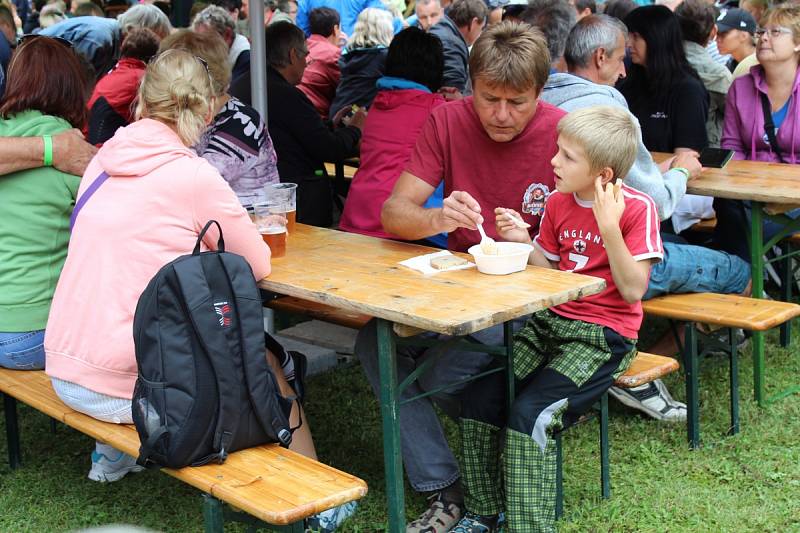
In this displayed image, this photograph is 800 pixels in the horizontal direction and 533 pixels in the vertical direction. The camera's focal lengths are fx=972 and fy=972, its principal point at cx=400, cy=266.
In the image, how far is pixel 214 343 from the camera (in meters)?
2.45

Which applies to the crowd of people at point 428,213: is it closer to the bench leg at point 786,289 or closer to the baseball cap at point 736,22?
the bench leg at point 786,289

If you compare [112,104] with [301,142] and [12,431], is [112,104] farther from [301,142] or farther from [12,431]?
[12,431]

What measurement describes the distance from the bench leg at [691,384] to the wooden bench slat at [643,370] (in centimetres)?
32

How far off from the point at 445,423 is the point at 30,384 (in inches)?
62.6

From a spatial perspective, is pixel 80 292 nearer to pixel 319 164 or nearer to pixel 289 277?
pixel 289 277

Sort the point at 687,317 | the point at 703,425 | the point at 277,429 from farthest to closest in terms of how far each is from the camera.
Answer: the point at 703,425 → the point at 687,317 → the point at 277,429

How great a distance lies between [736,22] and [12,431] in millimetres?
5366

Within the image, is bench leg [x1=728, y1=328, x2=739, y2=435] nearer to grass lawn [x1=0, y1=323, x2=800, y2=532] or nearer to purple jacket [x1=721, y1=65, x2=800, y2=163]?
grass lawn [x1=0, y1=323, x2=800, y2=532]

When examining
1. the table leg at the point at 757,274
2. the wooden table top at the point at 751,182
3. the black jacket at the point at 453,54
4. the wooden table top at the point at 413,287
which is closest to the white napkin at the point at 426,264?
the wooden table top at the point at 413,287

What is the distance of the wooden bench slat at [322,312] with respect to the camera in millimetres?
3662

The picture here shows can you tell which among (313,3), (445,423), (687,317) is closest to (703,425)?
(687,317)

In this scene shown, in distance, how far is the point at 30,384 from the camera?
3.18 metres

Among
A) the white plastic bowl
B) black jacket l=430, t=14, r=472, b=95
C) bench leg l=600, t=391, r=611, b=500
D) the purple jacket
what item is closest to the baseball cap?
black jacket l=430, t=14, r=472, b=95

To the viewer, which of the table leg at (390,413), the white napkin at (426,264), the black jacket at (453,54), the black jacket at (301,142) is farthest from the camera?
the black jacket at (453,54)
